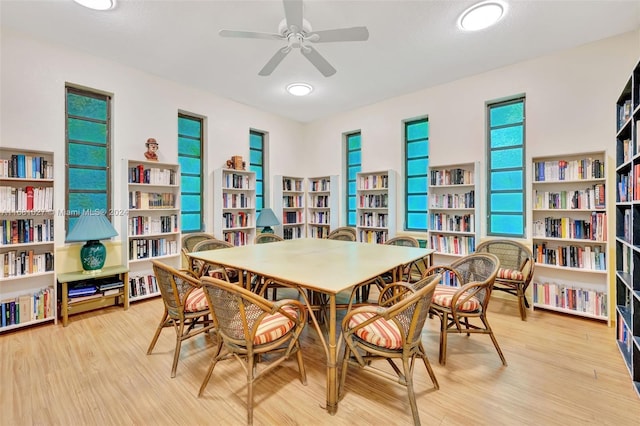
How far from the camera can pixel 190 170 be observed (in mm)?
4953

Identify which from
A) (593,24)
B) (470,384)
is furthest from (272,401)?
(593,24)

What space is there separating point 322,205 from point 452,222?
9.20 ft

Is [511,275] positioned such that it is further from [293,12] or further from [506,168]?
[293,12]

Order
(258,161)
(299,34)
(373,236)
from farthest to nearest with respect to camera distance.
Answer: (258,161), (373,236), (299,34)

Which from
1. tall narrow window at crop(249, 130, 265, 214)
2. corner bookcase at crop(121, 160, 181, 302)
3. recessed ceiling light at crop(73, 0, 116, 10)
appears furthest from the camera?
tall narrow window at crop(249, 130, 265, 214)

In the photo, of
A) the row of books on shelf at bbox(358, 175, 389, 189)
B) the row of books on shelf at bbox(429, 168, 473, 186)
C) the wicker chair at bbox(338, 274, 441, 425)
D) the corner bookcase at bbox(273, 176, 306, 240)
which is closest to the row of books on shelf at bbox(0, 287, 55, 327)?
the wicker chair at bbox(338, 274, 441, 425)

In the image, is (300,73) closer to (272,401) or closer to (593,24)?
(593,24)

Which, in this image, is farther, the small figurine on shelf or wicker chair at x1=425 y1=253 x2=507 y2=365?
the small figurine on shelf

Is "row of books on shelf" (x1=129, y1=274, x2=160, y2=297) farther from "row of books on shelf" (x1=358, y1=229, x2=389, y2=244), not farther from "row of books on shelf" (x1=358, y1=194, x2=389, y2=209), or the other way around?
"row of books on shelf" (x1=358, y1=194, x2=389, y2=209)

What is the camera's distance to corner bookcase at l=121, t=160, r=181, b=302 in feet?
13.1

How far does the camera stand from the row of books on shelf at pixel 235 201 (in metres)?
5.15

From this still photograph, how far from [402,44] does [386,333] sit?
3359 millimetres

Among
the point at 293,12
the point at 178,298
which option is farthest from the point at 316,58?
the point at 178,298

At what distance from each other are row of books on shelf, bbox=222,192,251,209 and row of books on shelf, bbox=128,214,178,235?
94cm
